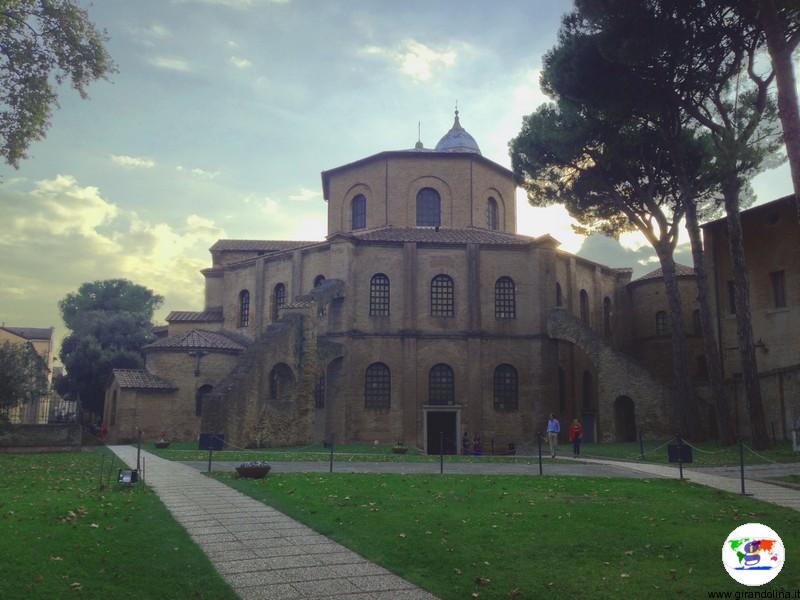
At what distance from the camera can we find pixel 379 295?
1310 inches

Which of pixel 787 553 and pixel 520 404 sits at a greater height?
pixel 520 404

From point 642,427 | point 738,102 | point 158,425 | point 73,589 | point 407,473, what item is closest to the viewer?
point 73,589

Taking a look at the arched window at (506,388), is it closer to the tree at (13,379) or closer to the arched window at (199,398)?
the arched window at (199,398)

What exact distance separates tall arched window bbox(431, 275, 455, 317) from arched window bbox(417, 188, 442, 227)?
4.73m

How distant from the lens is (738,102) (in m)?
25.0

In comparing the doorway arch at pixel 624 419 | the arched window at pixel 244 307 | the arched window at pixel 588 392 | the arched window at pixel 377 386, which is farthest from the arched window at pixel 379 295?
the doorway arch at pixel 624 419

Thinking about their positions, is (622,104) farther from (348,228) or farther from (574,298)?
(348,228)

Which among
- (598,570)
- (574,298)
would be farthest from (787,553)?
(574,298)

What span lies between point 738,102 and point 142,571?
1011 inches

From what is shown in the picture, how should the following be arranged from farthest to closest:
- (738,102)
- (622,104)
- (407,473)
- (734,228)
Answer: (738,102), (734,228), (622,104), (407,473)

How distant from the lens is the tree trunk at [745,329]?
21859 millimetres

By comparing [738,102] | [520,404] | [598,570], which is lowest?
[598,570]

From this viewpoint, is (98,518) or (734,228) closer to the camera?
(98,518)

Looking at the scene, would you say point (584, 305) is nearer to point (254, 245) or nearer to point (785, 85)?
point (254, 245)
